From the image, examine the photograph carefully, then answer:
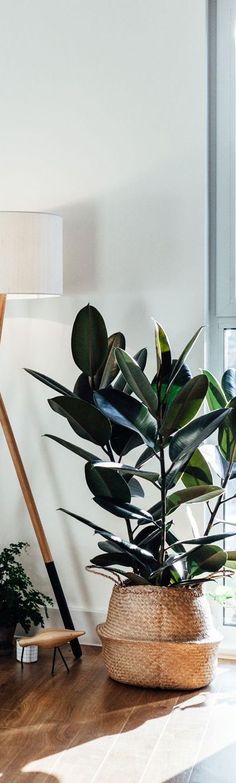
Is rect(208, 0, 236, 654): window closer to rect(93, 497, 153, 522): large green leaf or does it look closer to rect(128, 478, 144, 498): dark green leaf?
rect(128, 478, 144, 498): dark green leaf

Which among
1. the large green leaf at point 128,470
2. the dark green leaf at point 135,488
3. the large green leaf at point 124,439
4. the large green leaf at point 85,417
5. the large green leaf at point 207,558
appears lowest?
the large green leaf at point 207,558

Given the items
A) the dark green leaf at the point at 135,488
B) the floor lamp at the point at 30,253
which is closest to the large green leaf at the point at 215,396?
the dark green leaf at the point at 135,488

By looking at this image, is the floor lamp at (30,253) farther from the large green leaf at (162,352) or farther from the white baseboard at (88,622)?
the white baseboard at (88,622)

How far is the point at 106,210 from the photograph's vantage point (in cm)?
344

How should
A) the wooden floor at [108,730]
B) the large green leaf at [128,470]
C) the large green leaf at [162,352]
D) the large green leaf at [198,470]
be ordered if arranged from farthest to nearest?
1. the large green leaf at [198,470]
2. the large green leaf at [162,352]
3. the large green leaf at [128,470]
4. the wooden floor at [108,730]

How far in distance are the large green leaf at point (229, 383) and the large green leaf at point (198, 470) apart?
0.21 meters

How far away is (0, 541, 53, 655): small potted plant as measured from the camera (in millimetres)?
3359

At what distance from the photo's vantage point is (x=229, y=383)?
10.2 ft

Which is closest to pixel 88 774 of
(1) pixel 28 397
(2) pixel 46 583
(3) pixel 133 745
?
(3) pixel 133 745

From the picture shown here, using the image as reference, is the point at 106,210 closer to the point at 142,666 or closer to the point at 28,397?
the point at 28,397

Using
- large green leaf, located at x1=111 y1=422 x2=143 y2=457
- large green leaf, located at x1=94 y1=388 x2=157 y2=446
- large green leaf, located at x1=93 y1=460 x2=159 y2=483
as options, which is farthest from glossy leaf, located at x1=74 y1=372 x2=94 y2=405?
large green leaf, located at x1=93 y1=460 x2=159 y2=483

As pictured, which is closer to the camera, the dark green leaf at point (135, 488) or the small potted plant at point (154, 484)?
the small potted plant at point (154, 484)

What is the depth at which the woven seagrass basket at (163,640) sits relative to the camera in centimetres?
296

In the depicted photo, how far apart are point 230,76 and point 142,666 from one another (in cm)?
198
